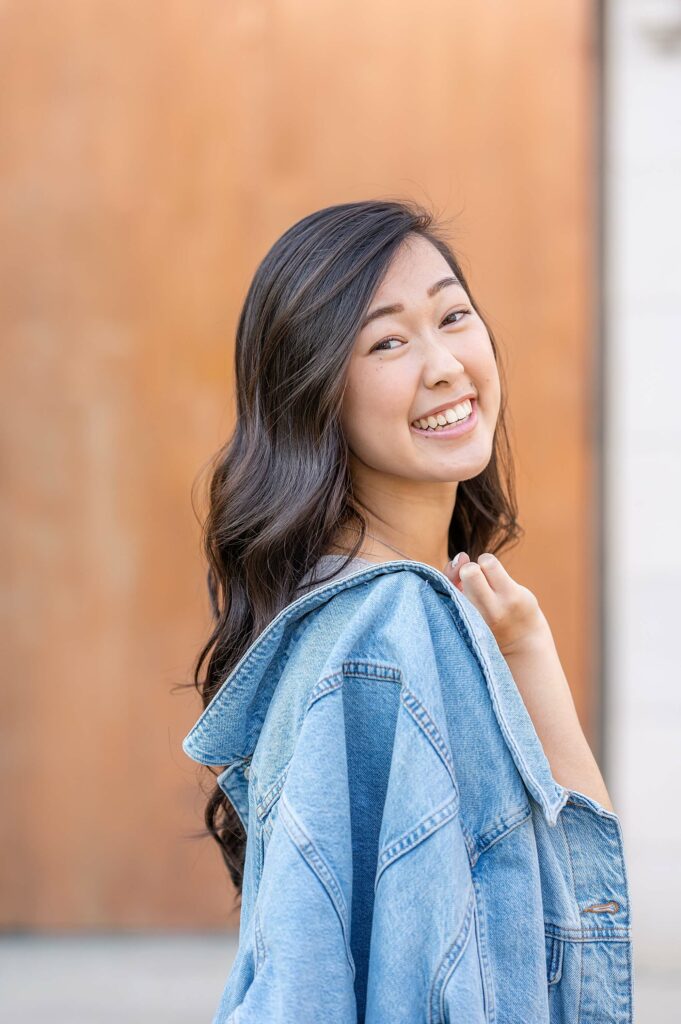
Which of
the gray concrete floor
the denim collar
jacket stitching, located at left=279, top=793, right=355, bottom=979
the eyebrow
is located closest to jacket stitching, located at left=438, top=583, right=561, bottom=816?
the denim collar

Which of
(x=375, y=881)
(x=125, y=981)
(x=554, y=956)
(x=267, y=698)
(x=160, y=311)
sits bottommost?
(x=125, y=981)

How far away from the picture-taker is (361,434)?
1457mm

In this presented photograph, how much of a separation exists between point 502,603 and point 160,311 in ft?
7.59

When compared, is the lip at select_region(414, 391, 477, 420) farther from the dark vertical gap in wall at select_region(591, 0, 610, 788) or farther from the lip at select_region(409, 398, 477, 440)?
the dark vertical gap in wall at select_region(591, 0, 610, 788)

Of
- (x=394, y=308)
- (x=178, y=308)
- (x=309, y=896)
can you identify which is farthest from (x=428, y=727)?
(x=178, y=308)

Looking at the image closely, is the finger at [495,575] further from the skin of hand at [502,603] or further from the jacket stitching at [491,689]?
the jacket stitching at [491,689]

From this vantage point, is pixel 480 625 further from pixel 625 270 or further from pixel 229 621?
pixel 625 270

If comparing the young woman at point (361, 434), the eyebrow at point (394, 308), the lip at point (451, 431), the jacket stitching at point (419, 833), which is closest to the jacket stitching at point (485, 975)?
the jacket stitching at point (419, 833)

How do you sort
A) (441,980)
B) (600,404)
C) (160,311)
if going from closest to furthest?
(441,980), (600,404), (160,311)

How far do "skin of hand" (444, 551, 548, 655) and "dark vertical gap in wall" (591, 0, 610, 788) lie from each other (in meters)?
1.97

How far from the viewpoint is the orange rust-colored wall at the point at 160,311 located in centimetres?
336

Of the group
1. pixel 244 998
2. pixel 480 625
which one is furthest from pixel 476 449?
pixel 244 998

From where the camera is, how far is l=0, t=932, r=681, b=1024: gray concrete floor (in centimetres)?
309

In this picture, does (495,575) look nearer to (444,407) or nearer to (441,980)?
(444,407)
